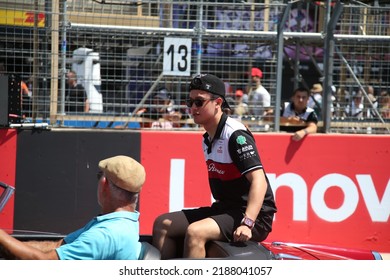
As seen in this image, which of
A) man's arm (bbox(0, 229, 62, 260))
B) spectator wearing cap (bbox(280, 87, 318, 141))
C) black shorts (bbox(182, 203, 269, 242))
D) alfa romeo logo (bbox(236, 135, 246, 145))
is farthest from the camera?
spectator wearing cap (bbox(280, 87, 318, 141))

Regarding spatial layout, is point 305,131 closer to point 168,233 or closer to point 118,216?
point 168,233

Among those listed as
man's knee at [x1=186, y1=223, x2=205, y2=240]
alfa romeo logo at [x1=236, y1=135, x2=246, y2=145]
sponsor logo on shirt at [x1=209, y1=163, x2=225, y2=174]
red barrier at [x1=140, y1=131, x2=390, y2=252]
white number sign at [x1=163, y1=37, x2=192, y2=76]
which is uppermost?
white number sign at [x1=163, y1=37, x2=192, y2=76]

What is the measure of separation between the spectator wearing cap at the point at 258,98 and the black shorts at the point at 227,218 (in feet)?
12.7

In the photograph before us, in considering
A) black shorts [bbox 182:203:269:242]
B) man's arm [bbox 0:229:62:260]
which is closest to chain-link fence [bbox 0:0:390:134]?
black shorts [bbox 182:203:269:242]

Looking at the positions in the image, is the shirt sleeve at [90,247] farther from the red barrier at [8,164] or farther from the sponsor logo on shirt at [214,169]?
the red barrier at [8,164]

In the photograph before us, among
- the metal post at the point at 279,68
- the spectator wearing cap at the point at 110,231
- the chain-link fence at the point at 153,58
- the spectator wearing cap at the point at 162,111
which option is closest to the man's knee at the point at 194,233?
the spectator wearing cap at the point at 110,231

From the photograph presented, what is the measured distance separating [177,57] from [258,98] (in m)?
1.16

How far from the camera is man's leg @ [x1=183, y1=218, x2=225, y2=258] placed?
4.27 m

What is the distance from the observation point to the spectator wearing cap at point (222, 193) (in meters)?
4.39

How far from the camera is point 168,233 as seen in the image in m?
4.50

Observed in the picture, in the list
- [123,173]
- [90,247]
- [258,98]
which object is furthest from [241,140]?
[258,98]

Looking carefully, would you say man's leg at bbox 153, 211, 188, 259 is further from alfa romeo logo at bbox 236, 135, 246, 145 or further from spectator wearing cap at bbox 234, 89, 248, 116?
spectator wearing cap at bbox 234, 89, 248, 116

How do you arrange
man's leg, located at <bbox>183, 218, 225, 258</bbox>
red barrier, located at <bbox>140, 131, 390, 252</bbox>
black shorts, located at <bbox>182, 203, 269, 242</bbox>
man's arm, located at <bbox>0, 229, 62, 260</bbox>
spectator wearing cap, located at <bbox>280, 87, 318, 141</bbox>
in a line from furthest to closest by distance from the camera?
spectator wearing cap, located at <bbox>280, 87, 318, 141</bbox> → red barrier, located at <bbox>140, 131, 390, 252</bbox> → black shorts, located at <bbox>182, 203, 269, 242</bbox> → man's leg, located at <bbox>183, 218, 225, 258</bbox> → man's arm, located at <bbox>0, 229, 62, 260</bbox>
